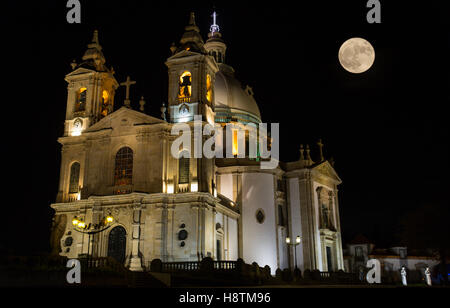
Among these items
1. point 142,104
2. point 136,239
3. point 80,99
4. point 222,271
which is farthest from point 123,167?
point 222,271

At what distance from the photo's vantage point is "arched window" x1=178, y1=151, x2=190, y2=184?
3614 centimetres

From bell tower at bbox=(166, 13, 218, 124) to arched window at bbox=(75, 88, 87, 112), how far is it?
7734 millimetres

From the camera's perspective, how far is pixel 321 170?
48.9 m

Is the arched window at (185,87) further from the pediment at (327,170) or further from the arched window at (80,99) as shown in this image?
the pediment at (327,170)

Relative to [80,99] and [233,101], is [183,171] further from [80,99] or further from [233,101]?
[233,101]

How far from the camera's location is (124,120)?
125 ft

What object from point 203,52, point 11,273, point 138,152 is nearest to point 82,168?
point 138,152

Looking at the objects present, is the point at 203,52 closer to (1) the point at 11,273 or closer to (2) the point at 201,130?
(2) the point at 201,130

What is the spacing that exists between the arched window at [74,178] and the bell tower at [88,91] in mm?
2752

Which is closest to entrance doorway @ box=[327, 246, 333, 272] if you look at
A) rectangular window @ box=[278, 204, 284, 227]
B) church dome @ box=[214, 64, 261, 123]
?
rectangular window @ box=[278, 204, 284, 227]

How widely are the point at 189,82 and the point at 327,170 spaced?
60.2 ft

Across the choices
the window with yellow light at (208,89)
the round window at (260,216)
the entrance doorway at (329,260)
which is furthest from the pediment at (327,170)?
the window with yellow light at (208,89)

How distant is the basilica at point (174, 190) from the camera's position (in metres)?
34.7
